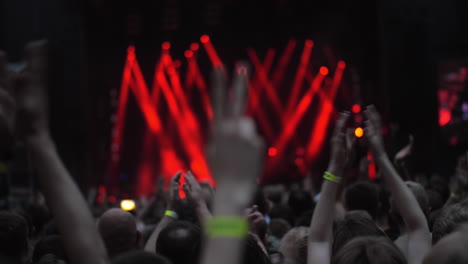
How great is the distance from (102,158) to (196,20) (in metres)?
4.96

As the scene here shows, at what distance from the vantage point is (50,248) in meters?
3.33

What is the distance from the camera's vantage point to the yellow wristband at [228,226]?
1.22 meters

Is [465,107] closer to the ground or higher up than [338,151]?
closer to the ground

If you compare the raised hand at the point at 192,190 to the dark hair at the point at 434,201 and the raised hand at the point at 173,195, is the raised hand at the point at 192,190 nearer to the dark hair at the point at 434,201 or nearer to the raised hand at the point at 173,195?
the raised hand at the point at 173,195

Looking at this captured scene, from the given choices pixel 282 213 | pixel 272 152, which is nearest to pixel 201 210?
pixel 282 213

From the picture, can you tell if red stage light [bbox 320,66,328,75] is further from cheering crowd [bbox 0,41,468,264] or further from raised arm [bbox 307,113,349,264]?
raised arm [bbox 307,113,349,264]

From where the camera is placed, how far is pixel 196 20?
17.5 metres

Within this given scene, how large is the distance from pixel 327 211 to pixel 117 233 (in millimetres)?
1090

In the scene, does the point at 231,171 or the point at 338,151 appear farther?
the point at 338,151

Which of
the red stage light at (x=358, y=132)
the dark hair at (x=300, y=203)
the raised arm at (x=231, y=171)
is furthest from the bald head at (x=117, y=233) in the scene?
the dark hair at (x=300, y=203)

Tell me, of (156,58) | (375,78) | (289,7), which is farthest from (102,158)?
(375,78)

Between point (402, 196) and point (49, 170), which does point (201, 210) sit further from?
point (49, 170)

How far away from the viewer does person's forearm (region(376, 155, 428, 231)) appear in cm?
264

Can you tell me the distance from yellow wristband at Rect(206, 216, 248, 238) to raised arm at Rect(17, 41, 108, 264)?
633 mm
